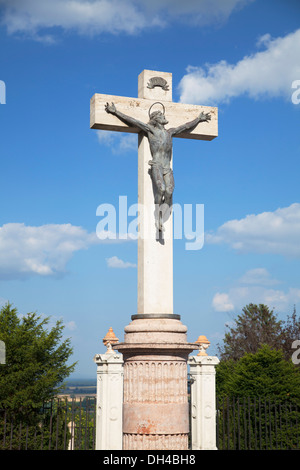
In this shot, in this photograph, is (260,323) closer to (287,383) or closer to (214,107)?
(287,383)

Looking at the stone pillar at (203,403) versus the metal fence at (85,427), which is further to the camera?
the metal fence at (85,427)

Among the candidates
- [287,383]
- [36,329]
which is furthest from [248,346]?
[36,329]

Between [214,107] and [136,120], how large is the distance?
1.85 m

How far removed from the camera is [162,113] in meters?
10.8

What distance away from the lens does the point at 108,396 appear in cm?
1217

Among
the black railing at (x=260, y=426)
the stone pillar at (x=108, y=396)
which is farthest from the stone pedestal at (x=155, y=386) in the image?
the black railing at (x=260, y=426)

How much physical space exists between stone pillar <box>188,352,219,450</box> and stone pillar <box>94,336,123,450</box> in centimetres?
→ 156

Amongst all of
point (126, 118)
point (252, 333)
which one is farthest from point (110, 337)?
point (252, 333)

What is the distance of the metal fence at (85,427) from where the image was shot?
12.6 meters

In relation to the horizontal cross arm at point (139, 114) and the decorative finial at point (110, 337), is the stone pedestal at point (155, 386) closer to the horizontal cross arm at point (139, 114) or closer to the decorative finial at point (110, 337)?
the horizontal cross arm at point (139, 114)

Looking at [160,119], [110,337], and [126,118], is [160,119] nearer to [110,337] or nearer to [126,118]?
[126,118]

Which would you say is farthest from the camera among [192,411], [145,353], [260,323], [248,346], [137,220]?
[260,323]

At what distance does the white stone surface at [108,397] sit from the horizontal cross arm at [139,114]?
470 centimetres

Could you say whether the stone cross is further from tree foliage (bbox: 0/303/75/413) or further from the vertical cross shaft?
tree foliage (bbox: 0/303/75/413)
